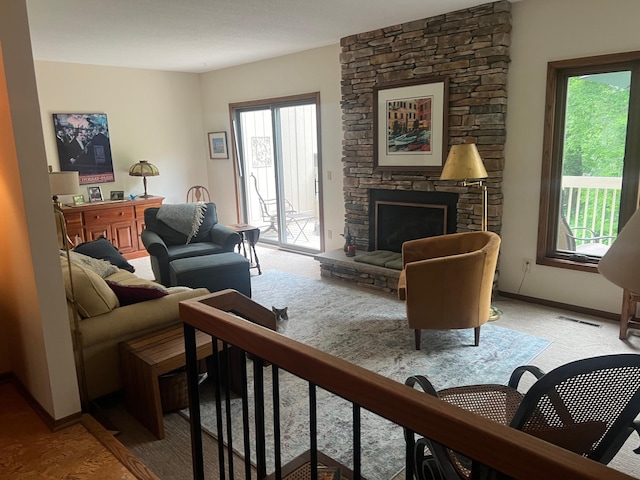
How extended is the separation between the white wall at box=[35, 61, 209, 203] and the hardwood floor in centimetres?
438

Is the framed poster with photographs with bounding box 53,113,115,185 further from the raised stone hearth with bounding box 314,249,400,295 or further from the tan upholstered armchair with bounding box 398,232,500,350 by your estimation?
the tan upholstered armchair with bounding box 398,232,500,350

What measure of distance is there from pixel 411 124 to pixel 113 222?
13.3 feet

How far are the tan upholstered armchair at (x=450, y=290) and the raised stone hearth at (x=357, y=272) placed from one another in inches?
45.5

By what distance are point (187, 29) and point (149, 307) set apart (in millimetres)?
3029

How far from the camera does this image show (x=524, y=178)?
4.26 metres

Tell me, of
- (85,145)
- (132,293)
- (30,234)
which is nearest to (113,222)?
A: (85,145)

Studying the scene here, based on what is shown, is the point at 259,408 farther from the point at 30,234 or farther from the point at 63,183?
the point at 63,183

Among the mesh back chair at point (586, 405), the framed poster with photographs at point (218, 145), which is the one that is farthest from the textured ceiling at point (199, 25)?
the mesh back chair at point (586, 405)

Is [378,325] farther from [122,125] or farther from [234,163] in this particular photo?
[122,125]

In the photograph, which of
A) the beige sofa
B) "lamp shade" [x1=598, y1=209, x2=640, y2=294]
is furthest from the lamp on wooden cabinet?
"lamp shade" [x1=598, y1=209, x2=640, y2=294]

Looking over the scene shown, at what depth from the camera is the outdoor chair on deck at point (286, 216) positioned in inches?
264

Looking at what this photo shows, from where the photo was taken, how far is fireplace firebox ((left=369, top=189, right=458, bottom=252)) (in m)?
4.73

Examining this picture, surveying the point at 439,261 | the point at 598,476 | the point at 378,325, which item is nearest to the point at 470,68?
the point at 439,261

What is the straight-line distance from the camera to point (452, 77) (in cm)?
445
